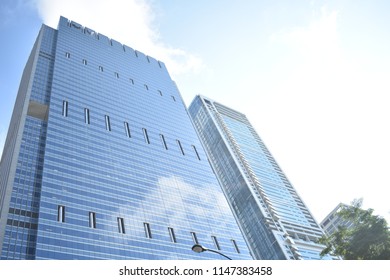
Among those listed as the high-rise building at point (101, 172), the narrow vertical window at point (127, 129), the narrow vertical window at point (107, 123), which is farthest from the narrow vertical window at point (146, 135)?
the narrow vertical window at point (107, 123)

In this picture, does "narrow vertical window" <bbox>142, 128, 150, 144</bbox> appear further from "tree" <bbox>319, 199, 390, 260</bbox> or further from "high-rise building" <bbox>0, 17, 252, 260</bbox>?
"tree" <bbox>319, 199, 390, 260</bbox>

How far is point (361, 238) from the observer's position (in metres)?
23.4

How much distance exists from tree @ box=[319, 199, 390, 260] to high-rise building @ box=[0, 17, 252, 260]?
57230 millimetres

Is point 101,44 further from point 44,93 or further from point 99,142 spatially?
point 99,142

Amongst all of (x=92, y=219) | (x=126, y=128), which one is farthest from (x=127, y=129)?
(x=92, y=219)

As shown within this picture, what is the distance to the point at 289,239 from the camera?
466ft

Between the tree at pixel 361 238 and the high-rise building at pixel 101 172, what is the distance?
188 ft

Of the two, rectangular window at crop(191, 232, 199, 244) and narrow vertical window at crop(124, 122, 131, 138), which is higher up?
narrow vertical window at crop(124, 122, 131, 138)

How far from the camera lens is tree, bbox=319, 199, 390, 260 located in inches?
884

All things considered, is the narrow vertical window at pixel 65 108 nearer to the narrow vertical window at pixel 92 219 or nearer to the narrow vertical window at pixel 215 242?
the narrow vertical window at pixel 92 219

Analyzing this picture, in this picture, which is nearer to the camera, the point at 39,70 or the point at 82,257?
the point at 82,257

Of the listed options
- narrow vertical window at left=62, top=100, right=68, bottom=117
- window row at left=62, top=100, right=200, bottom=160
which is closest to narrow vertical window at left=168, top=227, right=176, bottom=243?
window row at left=62, top=100, right=200, bottom=160

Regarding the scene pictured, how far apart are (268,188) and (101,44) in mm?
98946
